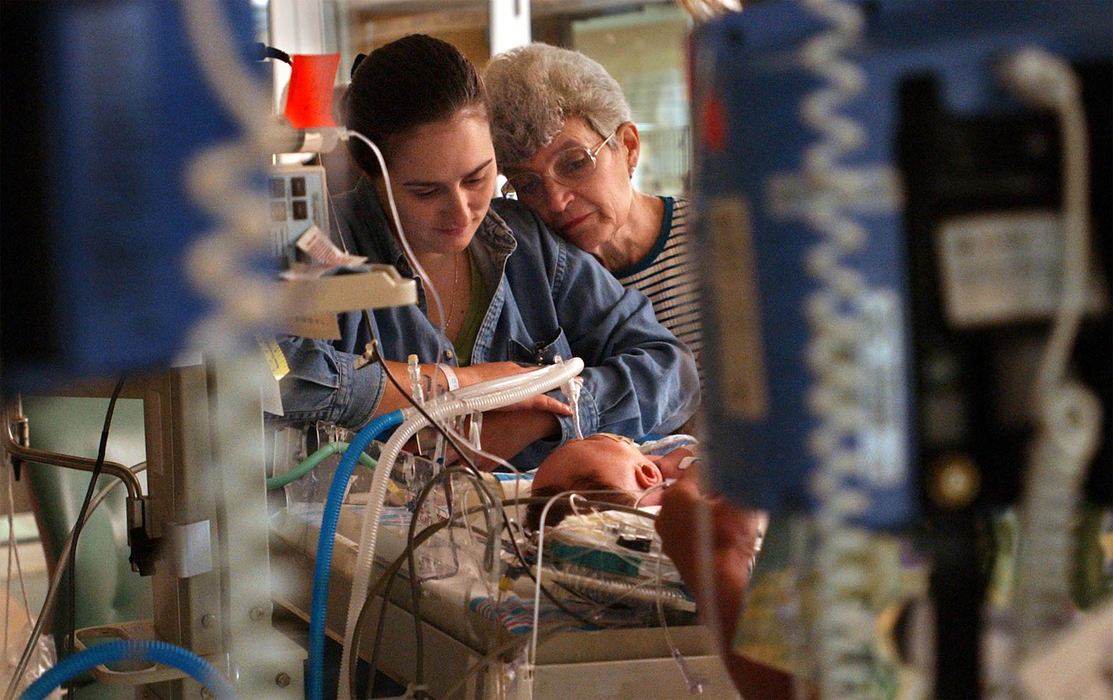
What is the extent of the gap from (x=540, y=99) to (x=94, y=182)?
178 cm

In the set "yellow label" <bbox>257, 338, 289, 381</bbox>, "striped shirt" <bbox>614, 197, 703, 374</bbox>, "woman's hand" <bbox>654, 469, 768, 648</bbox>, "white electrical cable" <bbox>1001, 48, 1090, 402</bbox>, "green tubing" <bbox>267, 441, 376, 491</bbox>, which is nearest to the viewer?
"white electrical cable" <bbox>1001, 48, 1090, 402</bbox>

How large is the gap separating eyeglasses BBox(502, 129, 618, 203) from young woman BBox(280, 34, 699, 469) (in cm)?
6

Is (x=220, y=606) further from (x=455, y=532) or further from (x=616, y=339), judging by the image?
(x=616, y=339)

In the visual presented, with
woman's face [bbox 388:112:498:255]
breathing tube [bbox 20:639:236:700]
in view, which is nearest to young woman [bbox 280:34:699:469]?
woman's face [bbox 388:112:498:255]

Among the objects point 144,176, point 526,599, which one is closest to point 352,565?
point 526,599

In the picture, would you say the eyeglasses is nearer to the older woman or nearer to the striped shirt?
the older woman

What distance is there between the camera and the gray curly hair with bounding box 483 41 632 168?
2.18 m

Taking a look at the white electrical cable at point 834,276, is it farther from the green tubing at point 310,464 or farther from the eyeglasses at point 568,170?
the eyeglasses at point 568,170

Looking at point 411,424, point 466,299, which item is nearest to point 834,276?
point 411,424

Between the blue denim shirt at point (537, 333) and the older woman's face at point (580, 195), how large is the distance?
50 mm

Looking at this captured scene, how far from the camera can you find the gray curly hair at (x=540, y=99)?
218 centimetres

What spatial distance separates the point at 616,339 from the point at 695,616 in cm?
111

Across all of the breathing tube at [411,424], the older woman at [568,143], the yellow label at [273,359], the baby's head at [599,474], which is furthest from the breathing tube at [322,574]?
the older woman at [568,143]

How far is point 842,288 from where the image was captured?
0.45 m
